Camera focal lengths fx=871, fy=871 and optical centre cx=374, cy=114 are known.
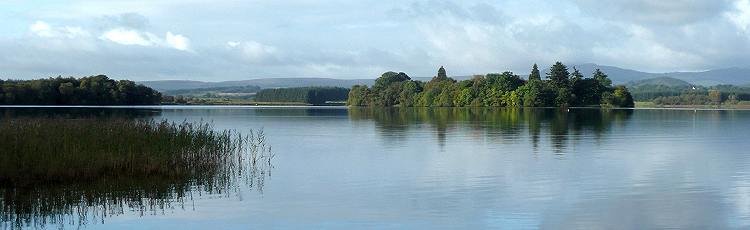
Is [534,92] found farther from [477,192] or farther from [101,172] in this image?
[101,172]

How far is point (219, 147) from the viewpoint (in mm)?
29656

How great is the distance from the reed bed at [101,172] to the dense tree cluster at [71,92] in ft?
311

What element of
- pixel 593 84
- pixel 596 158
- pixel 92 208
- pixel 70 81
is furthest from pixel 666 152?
pixel 593 84

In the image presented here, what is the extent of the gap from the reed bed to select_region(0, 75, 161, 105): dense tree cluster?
311 feet

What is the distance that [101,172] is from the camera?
23.0 meters

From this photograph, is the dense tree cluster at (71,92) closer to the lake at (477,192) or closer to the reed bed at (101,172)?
the lake at (477,192)

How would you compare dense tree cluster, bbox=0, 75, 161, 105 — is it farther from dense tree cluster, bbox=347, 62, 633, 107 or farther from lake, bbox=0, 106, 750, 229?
lake, bbox=0, 106, 750, 229

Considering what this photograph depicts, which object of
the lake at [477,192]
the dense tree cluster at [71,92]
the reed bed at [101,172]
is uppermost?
the dense tree cluster at [71,92]

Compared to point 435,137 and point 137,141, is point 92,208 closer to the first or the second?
point 137,141

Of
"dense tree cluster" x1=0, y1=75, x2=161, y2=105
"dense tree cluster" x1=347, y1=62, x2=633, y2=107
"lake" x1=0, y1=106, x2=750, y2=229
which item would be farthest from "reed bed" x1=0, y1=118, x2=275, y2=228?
"dense tree cluster" x1=347, y1=62, x2=633, y2=107

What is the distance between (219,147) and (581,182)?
1222 cm

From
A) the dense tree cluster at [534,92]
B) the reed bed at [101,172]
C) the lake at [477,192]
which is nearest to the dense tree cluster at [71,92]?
the dense tree cluster at [534,92]

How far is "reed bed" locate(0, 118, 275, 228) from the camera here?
19.1 meters

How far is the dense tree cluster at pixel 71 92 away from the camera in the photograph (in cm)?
11644
